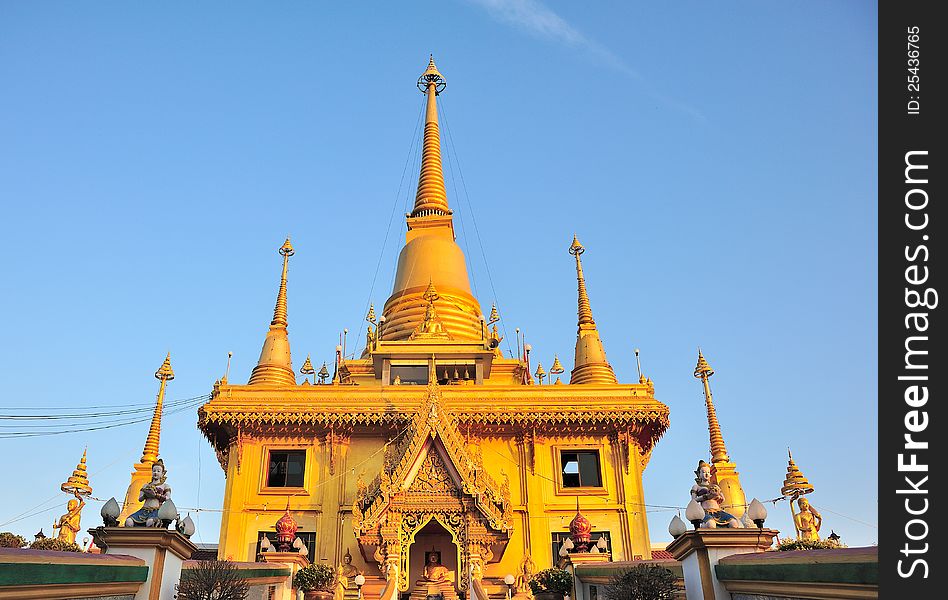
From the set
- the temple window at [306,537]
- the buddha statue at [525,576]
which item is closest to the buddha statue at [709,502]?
the buddha statue at [525,576]

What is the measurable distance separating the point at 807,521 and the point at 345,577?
551 inches

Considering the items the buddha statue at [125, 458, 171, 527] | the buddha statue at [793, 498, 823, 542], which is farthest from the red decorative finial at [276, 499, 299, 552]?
the buddha statue at [793, 498, 823, 542]

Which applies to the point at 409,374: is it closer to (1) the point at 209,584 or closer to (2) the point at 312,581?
(2) the point at 312,581

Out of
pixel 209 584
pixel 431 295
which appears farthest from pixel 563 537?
pixel 209 584

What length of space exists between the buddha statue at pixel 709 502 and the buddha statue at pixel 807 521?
14386 mm

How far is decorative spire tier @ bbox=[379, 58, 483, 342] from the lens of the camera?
Result: 28.3 m

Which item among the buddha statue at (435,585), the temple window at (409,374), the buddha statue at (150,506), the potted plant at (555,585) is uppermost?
the temple window at (409,374)

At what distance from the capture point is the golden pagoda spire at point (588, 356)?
25766 mm

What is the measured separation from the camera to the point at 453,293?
97.2ft

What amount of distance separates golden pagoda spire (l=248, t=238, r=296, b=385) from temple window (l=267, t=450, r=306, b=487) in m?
4.50

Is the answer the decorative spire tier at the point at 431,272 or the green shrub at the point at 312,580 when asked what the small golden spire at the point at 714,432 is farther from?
the green shrub at the point at 312,580

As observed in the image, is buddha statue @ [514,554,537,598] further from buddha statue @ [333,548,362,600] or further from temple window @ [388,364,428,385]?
temple window @ [388,364,428,385]
